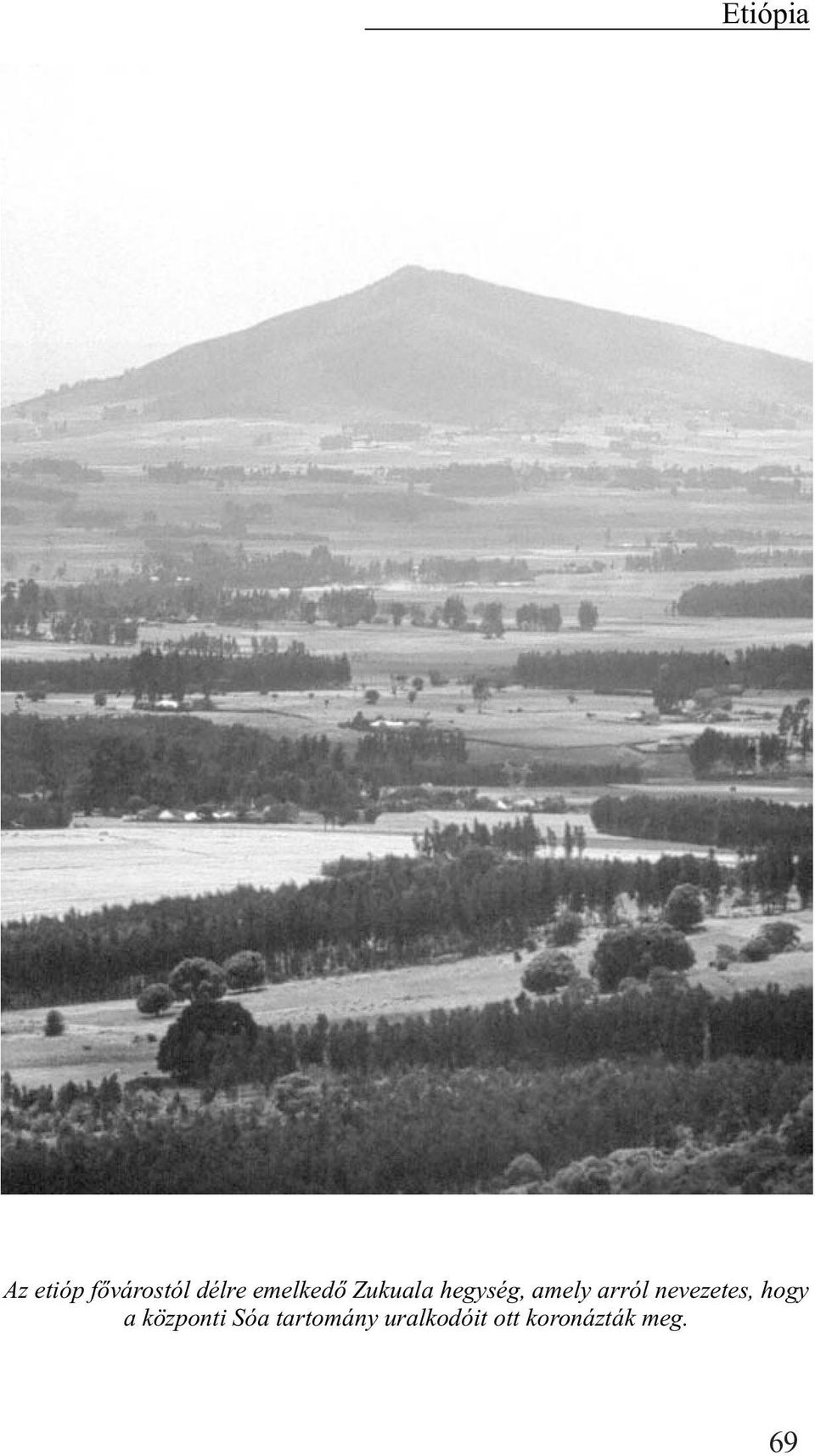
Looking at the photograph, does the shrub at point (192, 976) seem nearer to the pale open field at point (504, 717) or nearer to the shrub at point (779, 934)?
the pale open field at point (504, 717)

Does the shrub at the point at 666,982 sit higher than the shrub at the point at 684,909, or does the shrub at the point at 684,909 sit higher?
the shrub at the point at 684,909

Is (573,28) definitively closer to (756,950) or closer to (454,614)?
(454,614)

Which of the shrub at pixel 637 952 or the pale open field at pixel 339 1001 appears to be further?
the shrub at pixel 637 952

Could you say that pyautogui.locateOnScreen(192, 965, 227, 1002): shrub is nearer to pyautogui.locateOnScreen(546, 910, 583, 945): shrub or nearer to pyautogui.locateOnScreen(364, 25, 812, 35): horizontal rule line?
pyautogui.locateOnScreen(546, 910, 583, 945): shrub

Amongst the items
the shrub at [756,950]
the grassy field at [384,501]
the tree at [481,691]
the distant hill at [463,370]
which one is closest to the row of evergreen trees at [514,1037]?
the shrub at [756,950]

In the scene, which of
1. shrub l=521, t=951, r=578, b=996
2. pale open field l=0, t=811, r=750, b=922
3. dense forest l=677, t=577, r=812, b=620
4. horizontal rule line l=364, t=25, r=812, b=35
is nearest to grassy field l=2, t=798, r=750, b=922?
pale open field l=0, t=811, r=750, b=922

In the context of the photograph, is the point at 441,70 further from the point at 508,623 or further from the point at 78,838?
the point at 78,838
